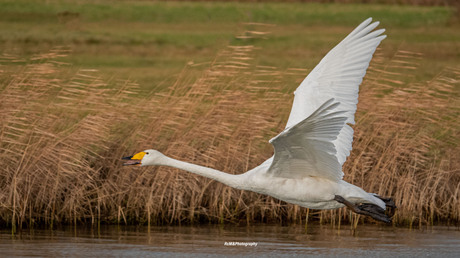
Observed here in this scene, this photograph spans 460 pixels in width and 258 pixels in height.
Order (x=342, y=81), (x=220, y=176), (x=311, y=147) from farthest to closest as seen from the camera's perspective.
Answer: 1. (x=342, y=81)
2. (x=220, y=176)
3. (x=311, y=147)

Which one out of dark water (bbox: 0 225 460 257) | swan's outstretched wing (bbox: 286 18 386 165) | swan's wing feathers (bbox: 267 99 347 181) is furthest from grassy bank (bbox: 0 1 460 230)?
swan's wing feathers (bbox: 267 99 347 181)

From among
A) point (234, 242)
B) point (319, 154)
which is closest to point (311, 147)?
point (319, 154)

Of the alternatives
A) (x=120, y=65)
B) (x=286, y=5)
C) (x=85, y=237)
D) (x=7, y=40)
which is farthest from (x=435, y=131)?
(x=286, y=5)

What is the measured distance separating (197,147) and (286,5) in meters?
30.3

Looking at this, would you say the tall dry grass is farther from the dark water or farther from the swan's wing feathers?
the swan's wing feathers

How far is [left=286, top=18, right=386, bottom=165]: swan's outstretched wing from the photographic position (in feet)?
38.2

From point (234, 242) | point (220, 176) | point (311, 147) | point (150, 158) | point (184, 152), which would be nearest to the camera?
point (311, 147)

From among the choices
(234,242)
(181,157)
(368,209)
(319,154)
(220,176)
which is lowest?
(234,242)

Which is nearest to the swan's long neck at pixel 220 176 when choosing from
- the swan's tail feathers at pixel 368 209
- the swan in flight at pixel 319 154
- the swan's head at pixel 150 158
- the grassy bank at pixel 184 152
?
the swan in flight at pixel 319 154

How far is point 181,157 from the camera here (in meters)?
13.9

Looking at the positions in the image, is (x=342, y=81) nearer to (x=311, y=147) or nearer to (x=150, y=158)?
(x=311, y=147)

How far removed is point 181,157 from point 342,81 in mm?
2966

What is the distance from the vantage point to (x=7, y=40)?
35.9m

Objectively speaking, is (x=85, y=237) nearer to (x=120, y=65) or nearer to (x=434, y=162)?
(x=434, y=162)
